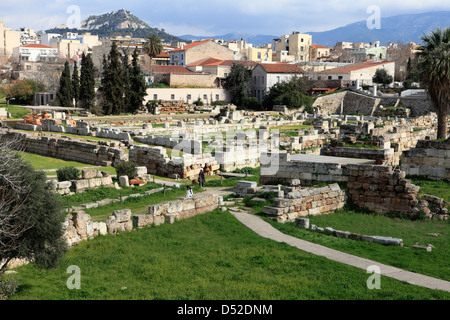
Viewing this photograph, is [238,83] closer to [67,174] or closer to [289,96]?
[289,96]

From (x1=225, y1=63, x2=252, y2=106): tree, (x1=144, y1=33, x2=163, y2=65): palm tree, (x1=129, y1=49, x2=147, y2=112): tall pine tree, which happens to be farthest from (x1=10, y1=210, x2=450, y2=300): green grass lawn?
(x1=144, y1=33, x2=163, y2=65): palm tree

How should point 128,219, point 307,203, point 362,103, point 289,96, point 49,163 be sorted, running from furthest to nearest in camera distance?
point 362,103 < point 289,96 < point 49,163 < point 307,203 < point 128,219

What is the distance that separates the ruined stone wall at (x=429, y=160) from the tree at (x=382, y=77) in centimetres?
5883

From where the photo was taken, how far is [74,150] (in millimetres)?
31562

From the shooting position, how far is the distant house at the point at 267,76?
7400 cm

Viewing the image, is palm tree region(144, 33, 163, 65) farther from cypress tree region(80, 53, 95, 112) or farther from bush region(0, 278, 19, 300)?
bush region(0, 278, 19, 300)

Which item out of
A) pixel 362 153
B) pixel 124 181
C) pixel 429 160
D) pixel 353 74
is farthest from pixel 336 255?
pixel 353 74

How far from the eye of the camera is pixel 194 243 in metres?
12.5

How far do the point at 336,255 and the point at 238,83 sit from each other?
64.0 m

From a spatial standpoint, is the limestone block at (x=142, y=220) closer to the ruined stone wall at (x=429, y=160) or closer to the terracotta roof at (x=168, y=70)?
the ruined stone wall at (x=429, y=160)

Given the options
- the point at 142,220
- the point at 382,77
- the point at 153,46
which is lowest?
the point at 142,220

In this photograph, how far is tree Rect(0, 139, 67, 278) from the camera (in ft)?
31.2

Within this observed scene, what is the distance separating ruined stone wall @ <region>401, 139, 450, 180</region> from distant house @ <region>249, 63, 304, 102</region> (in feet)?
175
